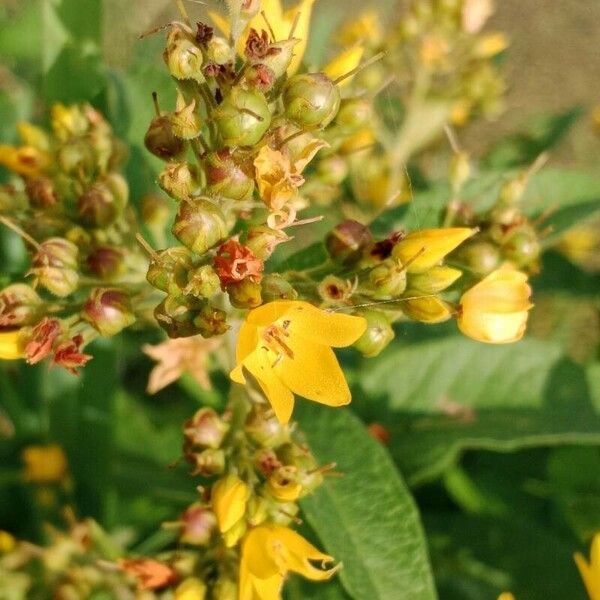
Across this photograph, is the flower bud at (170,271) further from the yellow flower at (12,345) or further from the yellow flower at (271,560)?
the yellow flower at (271,560)

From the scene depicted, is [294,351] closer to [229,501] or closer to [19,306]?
[229,501]

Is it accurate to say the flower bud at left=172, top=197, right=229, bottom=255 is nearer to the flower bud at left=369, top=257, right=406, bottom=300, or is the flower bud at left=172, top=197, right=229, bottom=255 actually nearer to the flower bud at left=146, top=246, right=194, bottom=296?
the flower bud at left=146, top=246, right=194, bottom=296

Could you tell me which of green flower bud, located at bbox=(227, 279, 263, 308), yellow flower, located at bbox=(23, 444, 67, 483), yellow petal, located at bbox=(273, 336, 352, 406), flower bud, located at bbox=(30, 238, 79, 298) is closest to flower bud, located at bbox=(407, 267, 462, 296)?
yellow petal, located at bbox=(273, 336, 352, 406)

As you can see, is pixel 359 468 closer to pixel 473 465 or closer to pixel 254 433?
pixel 254 433

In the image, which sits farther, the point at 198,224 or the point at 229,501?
the point at 229,501

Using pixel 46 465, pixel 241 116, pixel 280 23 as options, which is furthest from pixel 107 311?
pixel 46 465

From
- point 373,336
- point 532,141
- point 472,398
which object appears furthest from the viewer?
point 532,141
